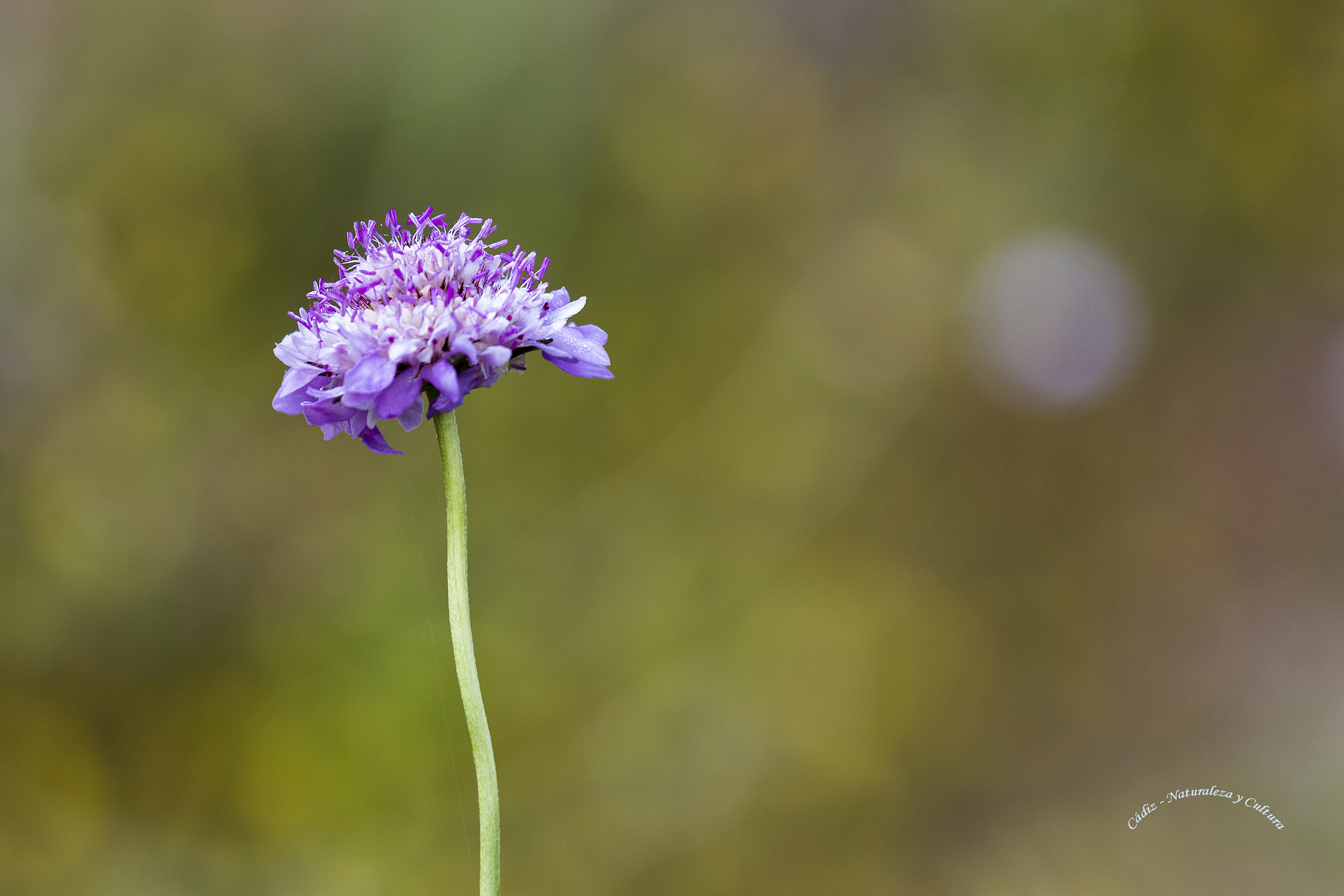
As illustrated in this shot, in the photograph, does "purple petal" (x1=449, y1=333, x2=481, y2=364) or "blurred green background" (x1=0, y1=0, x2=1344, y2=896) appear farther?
"blurred green background" (x1=0, y1=0, x2=1344, y2=896)

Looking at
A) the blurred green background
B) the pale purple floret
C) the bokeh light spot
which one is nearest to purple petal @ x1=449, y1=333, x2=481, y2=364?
the pale purple floret

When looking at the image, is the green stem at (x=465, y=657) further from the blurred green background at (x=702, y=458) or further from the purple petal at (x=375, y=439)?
the blurred green background at (x=702, y=458)

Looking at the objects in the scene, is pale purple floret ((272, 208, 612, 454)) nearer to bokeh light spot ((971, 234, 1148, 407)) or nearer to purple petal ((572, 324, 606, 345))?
purple petal ((572, 324, 606, 345))

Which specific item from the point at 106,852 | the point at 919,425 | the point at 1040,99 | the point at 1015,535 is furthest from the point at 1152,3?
the point at 106,852

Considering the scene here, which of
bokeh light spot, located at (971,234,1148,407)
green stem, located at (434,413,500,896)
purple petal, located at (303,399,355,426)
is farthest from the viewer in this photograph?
bokeh light spot, located at (971,234,1148,407)

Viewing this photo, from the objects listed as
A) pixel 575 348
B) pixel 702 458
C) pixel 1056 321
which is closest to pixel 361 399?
pixel 575 348

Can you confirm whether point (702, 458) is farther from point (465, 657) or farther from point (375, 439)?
point (465, 657)

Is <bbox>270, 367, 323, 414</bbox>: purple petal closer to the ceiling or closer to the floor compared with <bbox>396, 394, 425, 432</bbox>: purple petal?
closer to the ceiling

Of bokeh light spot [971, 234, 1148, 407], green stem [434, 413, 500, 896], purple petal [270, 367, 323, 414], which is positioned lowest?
green stem [434, 413, 500, 896]

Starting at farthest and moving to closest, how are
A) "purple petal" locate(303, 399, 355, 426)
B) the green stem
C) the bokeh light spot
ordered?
the bokeh light spot → "purple petal" locate(303, 399, 355, 426) → the green stem
